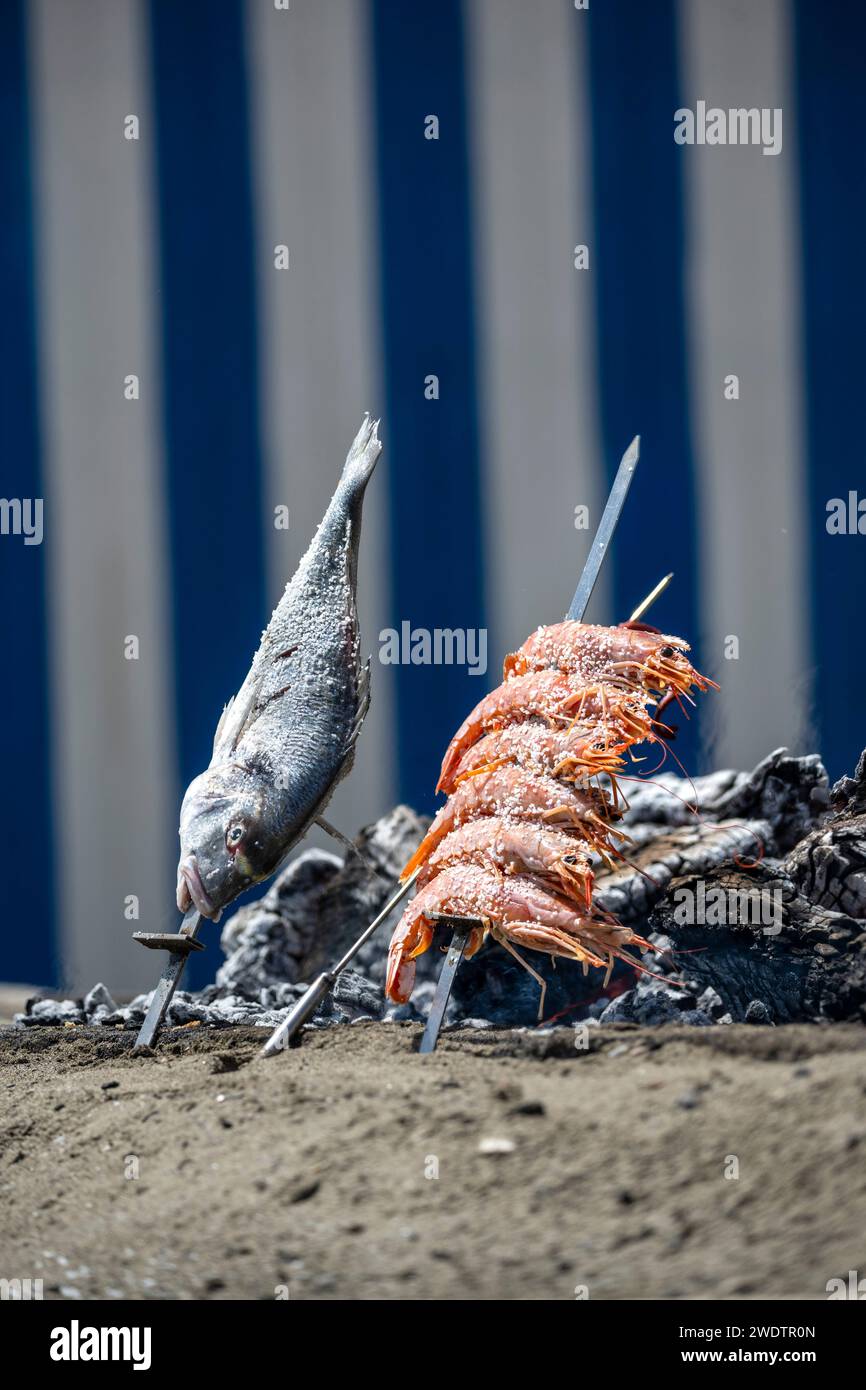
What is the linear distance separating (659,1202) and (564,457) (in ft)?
16.7

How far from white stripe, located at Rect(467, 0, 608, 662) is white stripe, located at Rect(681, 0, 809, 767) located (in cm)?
58

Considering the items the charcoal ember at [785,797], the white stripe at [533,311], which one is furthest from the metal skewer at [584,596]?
the white stripe at [533,311]

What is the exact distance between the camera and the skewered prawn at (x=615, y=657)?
472 centimetres

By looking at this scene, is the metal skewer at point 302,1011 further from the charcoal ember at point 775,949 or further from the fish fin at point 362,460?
the fish fin at point 362,460

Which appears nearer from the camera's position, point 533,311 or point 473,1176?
point 473,1176

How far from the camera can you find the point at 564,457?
725cm

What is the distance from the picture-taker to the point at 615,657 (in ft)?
15.6

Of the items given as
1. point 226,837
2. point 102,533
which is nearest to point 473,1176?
point 226,837

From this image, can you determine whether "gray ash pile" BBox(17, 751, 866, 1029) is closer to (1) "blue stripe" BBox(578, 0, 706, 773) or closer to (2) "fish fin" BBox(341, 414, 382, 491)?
(1) "blue stripe" BBox(578, 0, 706, 773)

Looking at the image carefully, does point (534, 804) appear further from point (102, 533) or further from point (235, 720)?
point (102, 533)

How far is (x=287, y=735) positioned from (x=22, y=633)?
3.43 metres
